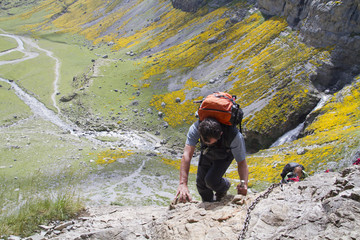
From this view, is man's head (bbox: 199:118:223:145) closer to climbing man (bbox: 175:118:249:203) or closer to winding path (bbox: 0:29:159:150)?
climbing man (bbox: 175:118:249:203)

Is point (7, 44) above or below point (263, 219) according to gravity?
above

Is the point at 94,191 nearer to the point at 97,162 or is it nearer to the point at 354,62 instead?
the point at 97,162

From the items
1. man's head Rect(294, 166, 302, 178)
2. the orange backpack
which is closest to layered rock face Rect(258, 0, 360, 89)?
man's head Rect(294, 166, 302, 178)

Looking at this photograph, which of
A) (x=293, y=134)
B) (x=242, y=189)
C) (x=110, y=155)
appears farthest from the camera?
(x=293, y=134)

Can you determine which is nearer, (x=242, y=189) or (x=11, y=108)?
(x=242, y=189)

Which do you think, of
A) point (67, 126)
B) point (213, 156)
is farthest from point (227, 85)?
point (213, 156)

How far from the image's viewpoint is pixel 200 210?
6.51 m

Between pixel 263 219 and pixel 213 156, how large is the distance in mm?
A: 2117

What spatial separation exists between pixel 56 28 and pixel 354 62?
417ft

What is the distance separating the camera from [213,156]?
691cm

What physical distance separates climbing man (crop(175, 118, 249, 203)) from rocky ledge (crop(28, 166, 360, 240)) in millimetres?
478

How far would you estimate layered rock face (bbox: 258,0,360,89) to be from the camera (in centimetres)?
3259

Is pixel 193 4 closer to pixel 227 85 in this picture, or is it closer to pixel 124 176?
pixel 227 85

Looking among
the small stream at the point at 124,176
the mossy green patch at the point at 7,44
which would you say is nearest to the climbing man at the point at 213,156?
the small stream at the point at 124,176
